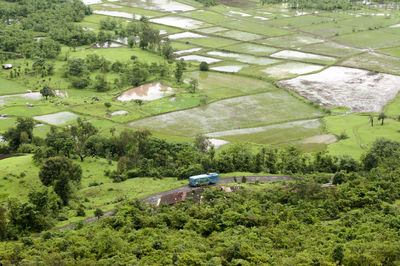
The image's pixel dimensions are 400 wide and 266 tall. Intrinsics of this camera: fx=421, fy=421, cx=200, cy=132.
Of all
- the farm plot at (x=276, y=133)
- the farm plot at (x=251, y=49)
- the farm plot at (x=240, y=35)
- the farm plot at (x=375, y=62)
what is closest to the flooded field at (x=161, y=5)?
the farm plot at (x=240, y=35)

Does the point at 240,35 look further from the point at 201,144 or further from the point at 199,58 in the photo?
the point at 201,144

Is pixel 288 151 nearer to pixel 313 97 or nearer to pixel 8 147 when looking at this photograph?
pixel 313 97

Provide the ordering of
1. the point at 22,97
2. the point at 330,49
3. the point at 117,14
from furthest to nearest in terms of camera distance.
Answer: the point at 117,14 → the point at 330,49 → the point at 22,97

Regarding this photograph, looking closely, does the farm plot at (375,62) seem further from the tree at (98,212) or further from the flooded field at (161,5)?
the tree at (98,212)

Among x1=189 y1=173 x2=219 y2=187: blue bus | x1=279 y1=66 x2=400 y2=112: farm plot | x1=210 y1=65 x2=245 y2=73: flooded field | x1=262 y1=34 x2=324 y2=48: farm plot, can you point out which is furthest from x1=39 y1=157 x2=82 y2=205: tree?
x1=262 y1=34 x2=324 y2=48: farm plot

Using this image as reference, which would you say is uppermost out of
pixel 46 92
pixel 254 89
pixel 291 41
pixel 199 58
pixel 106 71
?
pixel 291 41

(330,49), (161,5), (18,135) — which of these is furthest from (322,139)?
(161,5)

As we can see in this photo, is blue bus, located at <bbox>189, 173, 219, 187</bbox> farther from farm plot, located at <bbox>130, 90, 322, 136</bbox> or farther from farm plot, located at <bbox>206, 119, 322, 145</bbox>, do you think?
farm plot, located at <bbox>130, 90, 322, 136</bbox>
